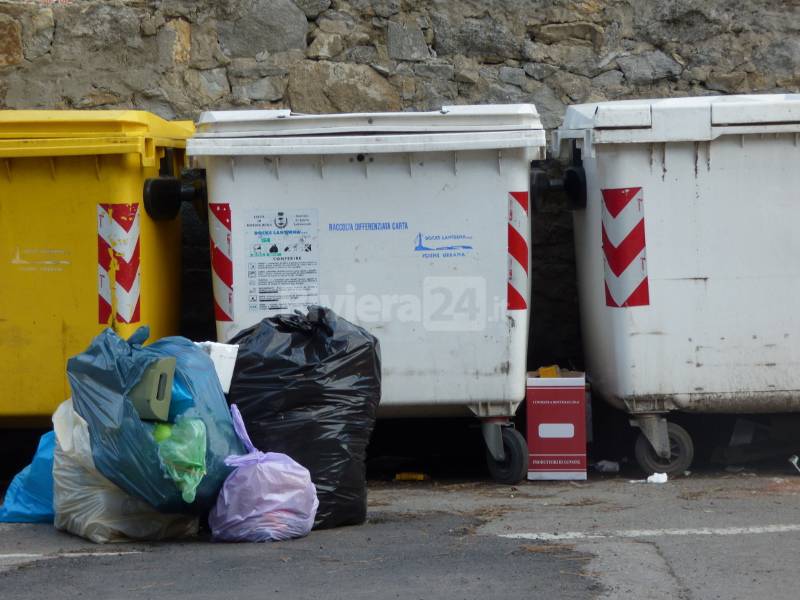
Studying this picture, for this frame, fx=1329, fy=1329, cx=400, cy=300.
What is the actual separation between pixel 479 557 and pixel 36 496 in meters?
1.78

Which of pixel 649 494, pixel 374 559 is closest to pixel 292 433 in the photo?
pixel 374 559

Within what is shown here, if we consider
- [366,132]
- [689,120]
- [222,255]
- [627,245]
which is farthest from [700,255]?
[222,255]

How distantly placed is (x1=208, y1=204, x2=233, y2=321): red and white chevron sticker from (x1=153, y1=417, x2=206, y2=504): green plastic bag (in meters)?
1.39

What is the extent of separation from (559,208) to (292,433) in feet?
8.01

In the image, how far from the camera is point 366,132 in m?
5.55

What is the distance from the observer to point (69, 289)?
551cm

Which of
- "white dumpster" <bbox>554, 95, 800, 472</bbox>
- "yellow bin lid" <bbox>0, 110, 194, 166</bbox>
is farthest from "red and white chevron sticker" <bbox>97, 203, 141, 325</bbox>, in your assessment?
"white dumpster" <bbox>554, 95, 800, 472</bbox>

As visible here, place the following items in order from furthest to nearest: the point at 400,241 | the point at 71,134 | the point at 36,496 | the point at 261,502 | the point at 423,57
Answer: the point at 423,57, the point at 400,241, the point at 71,134, the point at 36,496, the point at 261,502

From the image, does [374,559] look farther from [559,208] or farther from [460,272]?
[559,208]

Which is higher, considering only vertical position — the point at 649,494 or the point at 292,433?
the point at 292,433

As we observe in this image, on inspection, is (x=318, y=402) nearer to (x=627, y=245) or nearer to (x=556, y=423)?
(x=556, y=423)

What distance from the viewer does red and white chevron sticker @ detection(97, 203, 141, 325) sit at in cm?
549

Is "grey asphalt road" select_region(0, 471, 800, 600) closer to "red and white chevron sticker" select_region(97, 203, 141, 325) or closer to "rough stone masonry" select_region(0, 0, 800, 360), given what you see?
"red and white chevron sticker" select_region(97, 203, 141, 325)

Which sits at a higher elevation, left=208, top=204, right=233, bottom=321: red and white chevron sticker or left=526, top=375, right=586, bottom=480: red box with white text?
left=208, top=204, right=233, bottom=321: red and white chevron sticker
